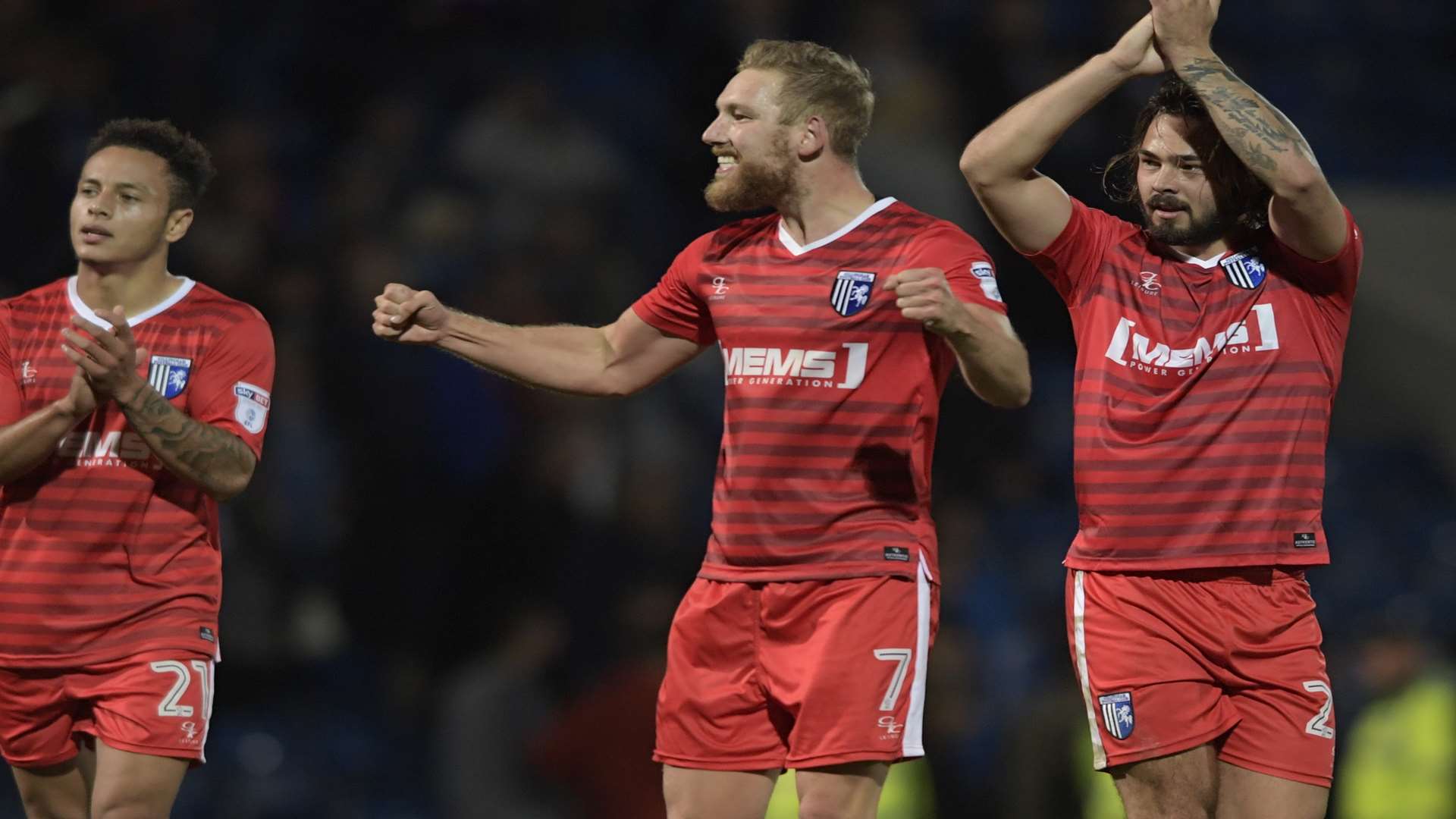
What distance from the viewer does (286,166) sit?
424 inches

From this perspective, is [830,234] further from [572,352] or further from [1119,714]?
[1119,714]

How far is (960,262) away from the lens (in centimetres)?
518

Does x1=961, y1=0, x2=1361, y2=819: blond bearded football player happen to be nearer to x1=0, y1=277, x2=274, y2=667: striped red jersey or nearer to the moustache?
the moustache

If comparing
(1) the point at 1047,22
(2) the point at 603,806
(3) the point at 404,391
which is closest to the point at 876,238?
(2) the point at 603,806

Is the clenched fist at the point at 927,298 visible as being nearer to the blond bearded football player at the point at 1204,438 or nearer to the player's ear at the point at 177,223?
the blond bearded football player at the point at 1204,438

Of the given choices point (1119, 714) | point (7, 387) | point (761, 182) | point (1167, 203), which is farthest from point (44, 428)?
point (1167, 203)

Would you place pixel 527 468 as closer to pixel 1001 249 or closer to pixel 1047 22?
pixel 1001 249

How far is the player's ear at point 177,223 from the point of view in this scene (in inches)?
225

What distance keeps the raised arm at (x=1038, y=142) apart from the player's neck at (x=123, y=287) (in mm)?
2400

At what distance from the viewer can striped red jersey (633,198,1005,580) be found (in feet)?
16.9

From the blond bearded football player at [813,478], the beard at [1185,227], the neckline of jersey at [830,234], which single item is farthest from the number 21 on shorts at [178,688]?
the beard at [1185,227]

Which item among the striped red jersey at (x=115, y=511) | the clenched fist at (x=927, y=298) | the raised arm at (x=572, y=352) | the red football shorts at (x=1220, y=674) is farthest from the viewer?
the raised arm at (x=572, y=352)

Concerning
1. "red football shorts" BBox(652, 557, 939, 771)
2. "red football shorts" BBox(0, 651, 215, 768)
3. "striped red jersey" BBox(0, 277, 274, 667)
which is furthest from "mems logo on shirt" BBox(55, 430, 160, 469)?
"red football shorts" BBox(652, 557, 939, 771)

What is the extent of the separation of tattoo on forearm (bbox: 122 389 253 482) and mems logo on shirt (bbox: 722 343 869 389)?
1486 mm
